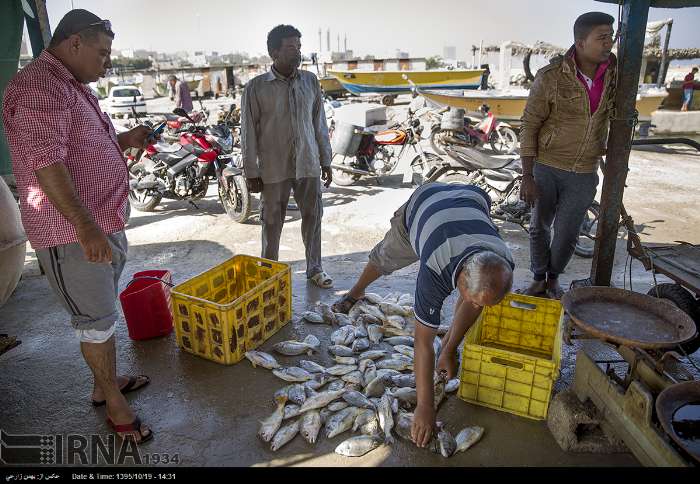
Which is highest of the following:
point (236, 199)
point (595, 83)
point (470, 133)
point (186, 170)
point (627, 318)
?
point (595, 83)

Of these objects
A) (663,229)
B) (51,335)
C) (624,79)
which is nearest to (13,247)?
(51,335)

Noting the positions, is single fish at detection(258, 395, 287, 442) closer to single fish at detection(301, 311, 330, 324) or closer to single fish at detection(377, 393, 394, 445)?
single fish at detection(377, 393, 394, 445)

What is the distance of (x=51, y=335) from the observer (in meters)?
3.73

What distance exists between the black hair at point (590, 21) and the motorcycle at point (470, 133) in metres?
4.94

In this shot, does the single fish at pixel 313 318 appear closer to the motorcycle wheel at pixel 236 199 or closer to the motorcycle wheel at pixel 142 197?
the motorcycle wheel at pixel 236 199

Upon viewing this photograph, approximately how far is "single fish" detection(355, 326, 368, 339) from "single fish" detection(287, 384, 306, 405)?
75 cm

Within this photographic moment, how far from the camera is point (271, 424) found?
2660 millimetres

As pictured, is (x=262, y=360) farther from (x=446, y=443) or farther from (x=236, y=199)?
(x=236, y=199)

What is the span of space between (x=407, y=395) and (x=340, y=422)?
46 centimetres

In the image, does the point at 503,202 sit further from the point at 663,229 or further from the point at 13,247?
the point at 13,247

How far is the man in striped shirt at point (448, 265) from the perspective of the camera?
2129 millimetres

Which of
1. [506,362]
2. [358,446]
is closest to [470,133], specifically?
[506,362]

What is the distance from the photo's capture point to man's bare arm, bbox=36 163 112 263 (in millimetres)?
2098

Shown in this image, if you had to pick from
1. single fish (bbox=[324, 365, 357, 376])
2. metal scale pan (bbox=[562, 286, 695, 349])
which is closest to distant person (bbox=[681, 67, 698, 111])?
metal scale pan (bbox=[562, 286, 695, 349])
